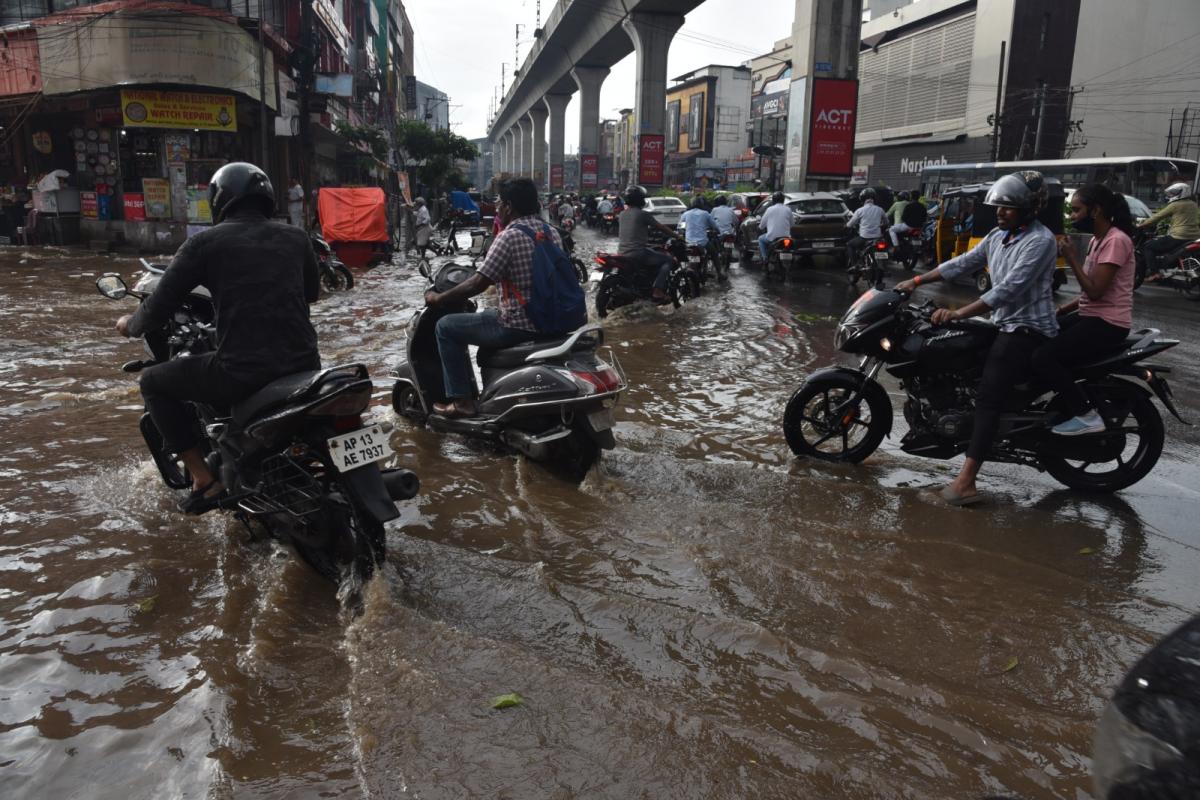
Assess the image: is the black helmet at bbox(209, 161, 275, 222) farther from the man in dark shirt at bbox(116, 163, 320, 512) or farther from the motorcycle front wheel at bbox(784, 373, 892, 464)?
the motorcycle front wheel at bbox(784, 373, 892, 464)

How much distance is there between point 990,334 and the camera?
4.70m

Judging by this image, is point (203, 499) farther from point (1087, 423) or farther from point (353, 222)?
point (353, 222)

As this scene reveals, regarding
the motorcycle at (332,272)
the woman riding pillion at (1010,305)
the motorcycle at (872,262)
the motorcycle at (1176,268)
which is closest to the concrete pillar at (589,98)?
the motorcycle at (872,262)

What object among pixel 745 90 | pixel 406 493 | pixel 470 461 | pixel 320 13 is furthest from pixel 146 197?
pixel 745 90

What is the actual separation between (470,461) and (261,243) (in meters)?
2.28

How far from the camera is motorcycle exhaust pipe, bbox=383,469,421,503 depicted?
346 centimetres

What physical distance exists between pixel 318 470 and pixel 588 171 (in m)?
55.4

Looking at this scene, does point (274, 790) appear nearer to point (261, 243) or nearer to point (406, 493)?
point (406, 493)

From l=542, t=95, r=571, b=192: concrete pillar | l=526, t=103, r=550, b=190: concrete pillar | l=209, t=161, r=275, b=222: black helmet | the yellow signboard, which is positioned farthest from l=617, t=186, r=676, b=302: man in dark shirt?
l=526, t=103, r=550, b=190: concrete pillar

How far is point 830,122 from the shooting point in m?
26.4

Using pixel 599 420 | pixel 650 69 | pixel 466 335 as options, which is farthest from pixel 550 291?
pixel 650 69

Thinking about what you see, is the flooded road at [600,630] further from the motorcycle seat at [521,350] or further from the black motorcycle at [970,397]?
the motorcycle seat at [521,350]

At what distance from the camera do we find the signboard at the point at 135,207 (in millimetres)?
20406

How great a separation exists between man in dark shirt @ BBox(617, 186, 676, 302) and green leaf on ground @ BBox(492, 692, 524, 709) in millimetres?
9120
